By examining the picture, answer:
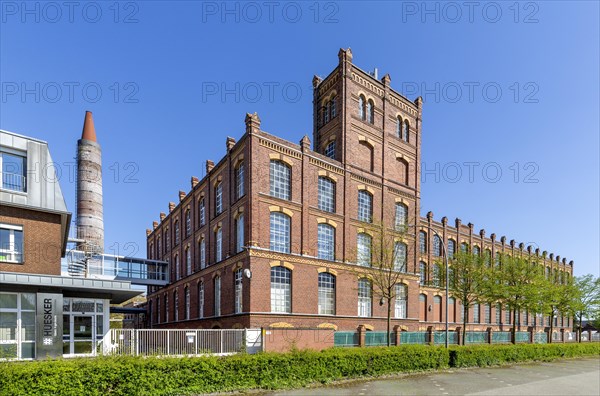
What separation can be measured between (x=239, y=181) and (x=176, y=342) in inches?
482

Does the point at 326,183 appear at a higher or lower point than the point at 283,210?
higher

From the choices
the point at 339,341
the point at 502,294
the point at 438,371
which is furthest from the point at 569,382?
the point at 502,294

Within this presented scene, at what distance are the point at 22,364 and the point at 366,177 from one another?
2515 centimetres

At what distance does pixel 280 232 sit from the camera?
26.3 m

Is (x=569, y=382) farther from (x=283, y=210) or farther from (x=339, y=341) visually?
(x=283, y=210)

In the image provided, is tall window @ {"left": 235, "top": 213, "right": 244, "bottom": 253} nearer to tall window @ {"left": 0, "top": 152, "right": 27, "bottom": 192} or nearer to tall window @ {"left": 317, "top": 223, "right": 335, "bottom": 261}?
tall window @ {"left": 317, "top": 223, "right": 335, "bottom": 261}

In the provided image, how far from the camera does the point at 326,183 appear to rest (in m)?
29.3

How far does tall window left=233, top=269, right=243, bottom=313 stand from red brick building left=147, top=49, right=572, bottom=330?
7 centimetres

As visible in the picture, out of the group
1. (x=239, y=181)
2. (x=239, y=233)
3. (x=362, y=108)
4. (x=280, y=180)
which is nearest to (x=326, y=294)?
(x=239, y=233)

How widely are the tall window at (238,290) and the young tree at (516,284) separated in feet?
70.7

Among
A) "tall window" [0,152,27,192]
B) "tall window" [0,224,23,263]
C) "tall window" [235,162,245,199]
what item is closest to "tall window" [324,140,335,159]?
"tall window" [235,162,245,199]

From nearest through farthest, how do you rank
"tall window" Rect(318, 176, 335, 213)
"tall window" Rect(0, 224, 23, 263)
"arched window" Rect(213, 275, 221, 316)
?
"tall window" Rect(0, 224, 23, 263) < "tall window" Rect(318, 176, 335, 213) < "arched window" Rect(213, 275, 221, 316)

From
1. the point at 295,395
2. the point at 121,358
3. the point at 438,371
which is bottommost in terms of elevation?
the point at 438,371

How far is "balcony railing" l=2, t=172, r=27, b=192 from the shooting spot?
17.7 metres
